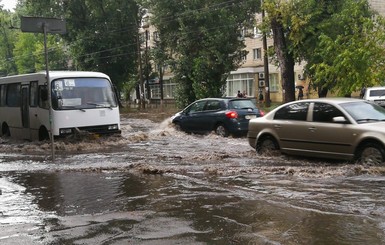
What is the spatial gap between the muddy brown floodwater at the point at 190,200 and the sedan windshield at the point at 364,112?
3.66 feet

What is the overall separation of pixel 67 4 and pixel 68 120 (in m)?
39.2

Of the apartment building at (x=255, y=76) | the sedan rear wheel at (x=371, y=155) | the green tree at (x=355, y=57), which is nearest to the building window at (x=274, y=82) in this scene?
the apartment building at (x=255, y=76)

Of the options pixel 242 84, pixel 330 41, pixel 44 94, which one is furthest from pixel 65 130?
pixel 242 84

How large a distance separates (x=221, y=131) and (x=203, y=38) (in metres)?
20.6

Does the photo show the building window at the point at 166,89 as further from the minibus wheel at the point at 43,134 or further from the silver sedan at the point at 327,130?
the silver sedan at the point at 327,130

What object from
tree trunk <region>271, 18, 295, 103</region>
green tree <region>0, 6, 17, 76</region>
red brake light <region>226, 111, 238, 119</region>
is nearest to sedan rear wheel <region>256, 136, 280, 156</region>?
red brake light <region>226, 111, 238, 119</region>

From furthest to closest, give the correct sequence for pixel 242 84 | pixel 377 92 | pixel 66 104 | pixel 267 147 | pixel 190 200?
pixel 242 84
pixel 377 92
pixel 66 104
pixel 267 147
pixel 190 200

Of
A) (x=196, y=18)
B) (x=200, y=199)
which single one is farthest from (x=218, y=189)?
(x=196, y=18)

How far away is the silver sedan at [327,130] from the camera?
9492 mm

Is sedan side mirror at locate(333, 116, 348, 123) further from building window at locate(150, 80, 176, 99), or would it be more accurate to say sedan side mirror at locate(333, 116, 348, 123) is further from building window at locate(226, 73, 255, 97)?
building window at locate(150, 80, 176, 99)

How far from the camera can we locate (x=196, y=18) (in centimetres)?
3647

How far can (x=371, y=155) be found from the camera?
30.9 ft

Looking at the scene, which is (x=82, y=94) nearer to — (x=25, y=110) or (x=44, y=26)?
(x=25, y=110)

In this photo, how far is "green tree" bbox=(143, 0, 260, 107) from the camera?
119 ft
